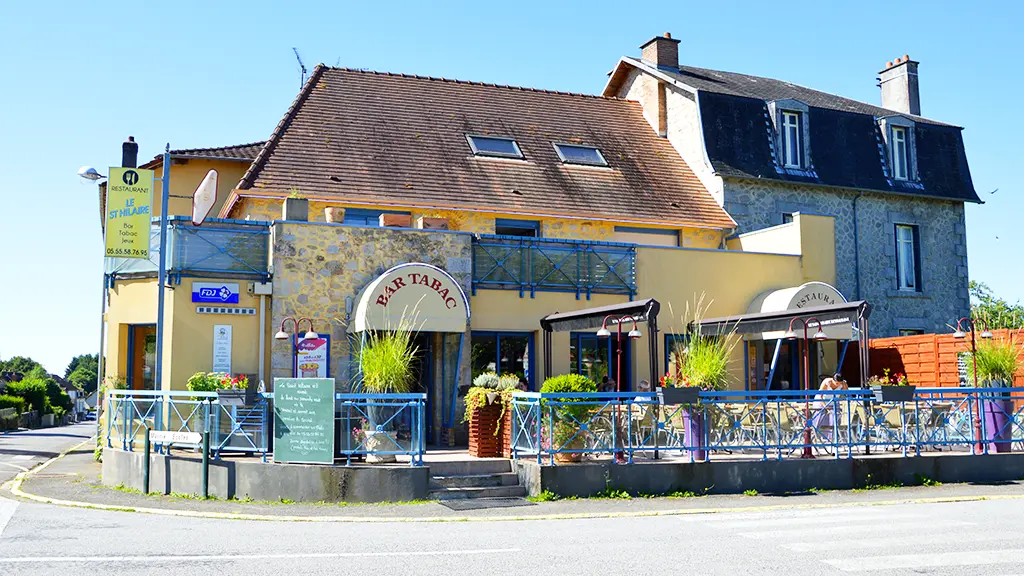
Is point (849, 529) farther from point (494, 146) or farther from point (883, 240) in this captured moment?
point (883, 240)

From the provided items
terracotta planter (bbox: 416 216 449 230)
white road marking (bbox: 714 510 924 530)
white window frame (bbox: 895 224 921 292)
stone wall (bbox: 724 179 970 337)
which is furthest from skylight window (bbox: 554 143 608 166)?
white road marking (bbox: 714 510 924 530)

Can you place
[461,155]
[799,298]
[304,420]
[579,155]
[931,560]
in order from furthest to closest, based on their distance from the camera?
1. [579,155]
2. [461,155]
3. [799,298]
4. [304,420]
5. [931,560]

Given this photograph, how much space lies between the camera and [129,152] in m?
26.4

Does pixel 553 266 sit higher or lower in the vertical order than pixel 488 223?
lower

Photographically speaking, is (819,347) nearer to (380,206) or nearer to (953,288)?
(953,288)

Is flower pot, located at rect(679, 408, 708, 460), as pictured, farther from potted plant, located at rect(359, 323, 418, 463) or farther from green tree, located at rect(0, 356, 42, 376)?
green tree, located at rect(0, 356, 42, 376)

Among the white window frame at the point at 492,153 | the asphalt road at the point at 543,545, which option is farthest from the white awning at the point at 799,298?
the asphalt road at the point at 543,545

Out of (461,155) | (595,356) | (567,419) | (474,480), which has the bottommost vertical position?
(474,480)

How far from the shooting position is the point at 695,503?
12797mm

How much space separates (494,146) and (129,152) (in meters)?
10.6

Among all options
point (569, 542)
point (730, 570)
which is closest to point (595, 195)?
point (569, 542)

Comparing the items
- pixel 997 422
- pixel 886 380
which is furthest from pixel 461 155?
pixel 997 422

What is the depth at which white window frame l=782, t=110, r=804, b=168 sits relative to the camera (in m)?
23.9

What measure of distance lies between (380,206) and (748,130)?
960 centimetres
